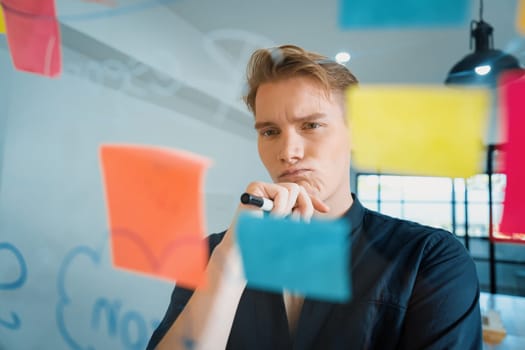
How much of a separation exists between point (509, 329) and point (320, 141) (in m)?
0.27

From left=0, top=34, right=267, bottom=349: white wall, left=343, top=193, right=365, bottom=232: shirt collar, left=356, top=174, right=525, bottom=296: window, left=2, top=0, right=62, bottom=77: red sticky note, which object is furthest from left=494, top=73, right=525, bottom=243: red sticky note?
left=2, top=0, right=62, bottom=77: red sticky note

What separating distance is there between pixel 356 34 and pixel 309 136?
13 cm

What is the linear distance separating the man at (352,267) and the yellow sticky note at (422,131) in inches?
1.0

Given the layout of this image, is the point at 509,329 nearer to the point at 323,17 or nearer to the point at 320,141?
the point at 320,141

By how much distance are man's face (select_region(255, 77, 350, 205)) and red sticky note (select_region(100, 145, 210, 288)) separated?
15 centimetres

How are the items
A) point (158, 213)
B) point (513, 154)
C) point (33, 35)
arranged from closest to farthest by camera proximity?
1. point (513, 154)
2. point (158, 213)
3. point (33, 35)

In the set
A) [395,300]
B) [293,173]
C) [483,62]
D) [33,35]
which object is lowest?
[395,300]

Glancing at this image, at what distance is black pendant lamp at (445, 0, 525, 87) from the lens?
335 millimetres

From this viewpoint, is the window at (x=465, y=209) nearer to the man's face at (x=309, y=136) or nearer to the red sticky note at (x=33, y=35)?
the man's face at (x=309, y=136)

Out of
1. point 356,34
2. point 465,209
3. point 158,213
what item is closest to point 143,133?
point 158,213

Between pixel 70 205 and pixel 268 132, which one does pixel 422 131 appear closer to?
pixel 268 132

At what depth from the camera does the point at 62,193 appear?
609 millimetres

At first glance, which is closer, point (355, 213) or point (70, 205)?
point (355, 213)

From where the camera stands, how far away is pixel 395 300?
1.19ft
